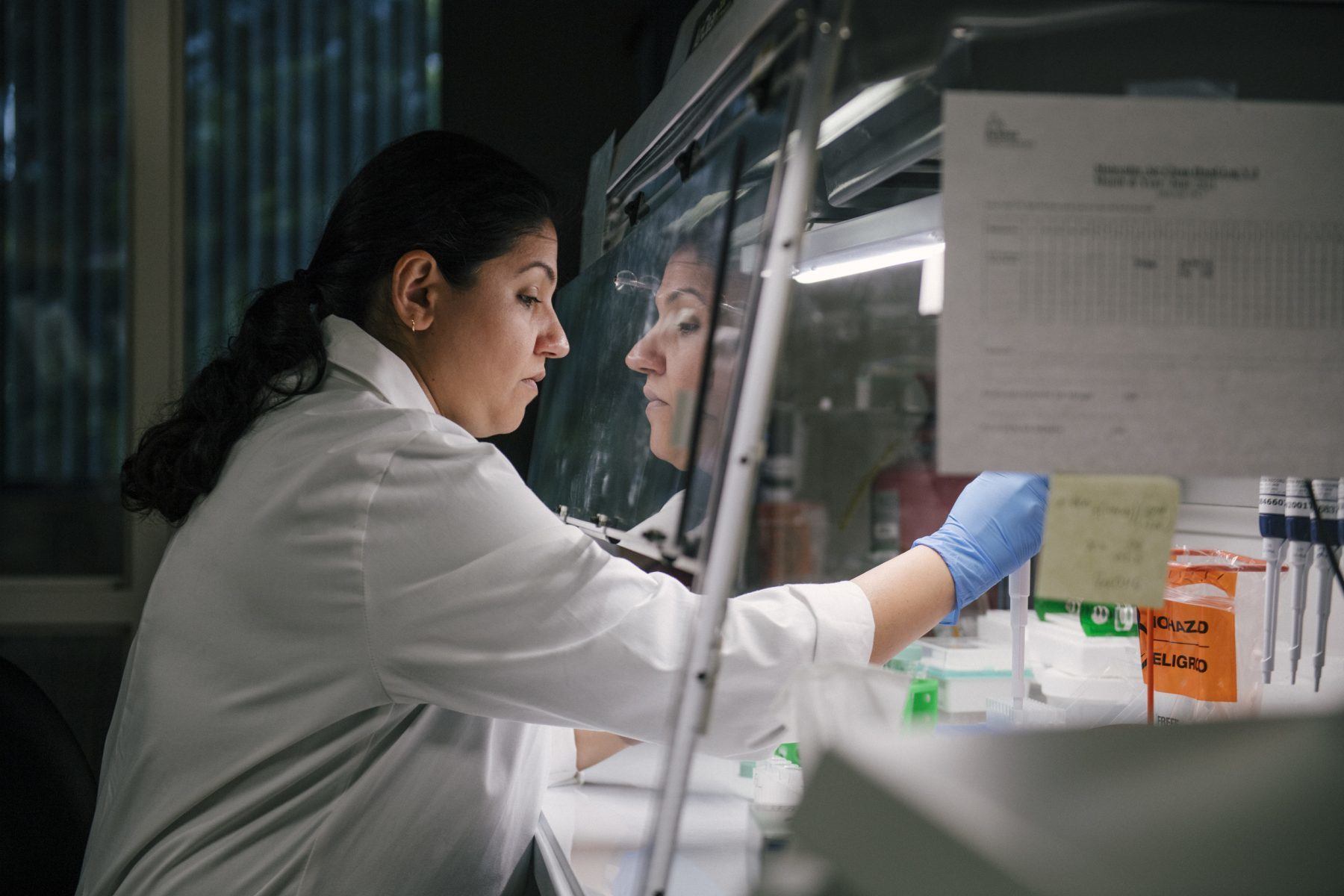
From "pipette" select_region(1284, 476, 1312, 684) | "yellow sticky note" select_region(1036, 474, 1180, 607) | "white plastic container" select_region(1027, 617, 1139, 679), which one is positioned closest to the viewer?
"yellow sticky note" select_region(1036, 474, 1180, 607)

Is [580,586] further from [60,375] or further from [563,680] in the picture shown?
[60,375]

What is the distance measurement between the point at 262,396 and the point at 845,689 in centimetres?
80

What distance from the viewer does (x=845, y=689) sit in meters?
0.65

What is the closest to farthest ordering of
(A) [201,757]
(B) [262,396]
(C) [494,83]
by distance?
(A) [201,757]
(B) [262,396]
(C) [494,83]

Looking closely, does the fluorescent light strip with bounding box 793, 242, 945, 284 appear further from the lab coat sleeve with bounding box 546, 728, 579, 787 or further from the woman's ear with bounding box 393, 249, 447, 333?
the lab coat sleeve with bounding box 546, 728, 579, 787

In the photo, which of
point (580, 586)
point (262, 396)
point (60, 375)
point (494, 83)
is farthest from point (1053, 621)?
point (60, 375)

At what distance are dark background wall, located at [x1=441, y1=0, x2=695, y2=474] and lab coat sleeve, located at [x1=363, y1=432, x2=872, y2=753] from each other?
110cm

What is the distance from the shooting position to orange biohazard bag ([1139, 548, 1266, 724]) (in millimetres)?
980

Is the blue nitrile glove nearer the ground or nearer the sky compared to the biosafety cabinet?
nearer the ground

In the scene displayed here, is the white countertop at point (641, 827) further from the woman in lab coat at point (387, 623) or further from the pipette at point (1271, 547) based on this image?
the pipette at point (1271, 547)

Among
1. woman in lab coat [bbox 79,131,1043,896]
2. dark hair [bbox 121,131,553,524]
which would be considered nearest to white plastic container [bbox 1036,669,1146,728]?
woman in lab coat [bbox 79,131,1043,896]

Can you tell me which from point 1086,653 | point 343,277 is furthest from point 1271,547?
point 343,277

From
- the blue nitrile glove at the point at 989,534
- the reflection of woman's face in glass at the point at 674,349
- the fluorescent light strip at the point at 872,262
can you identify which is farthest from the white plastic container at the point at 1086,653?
the reflection of woman's face in glass at the point at 674,349

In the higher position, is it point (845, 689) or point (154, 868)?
point (845, 689)
